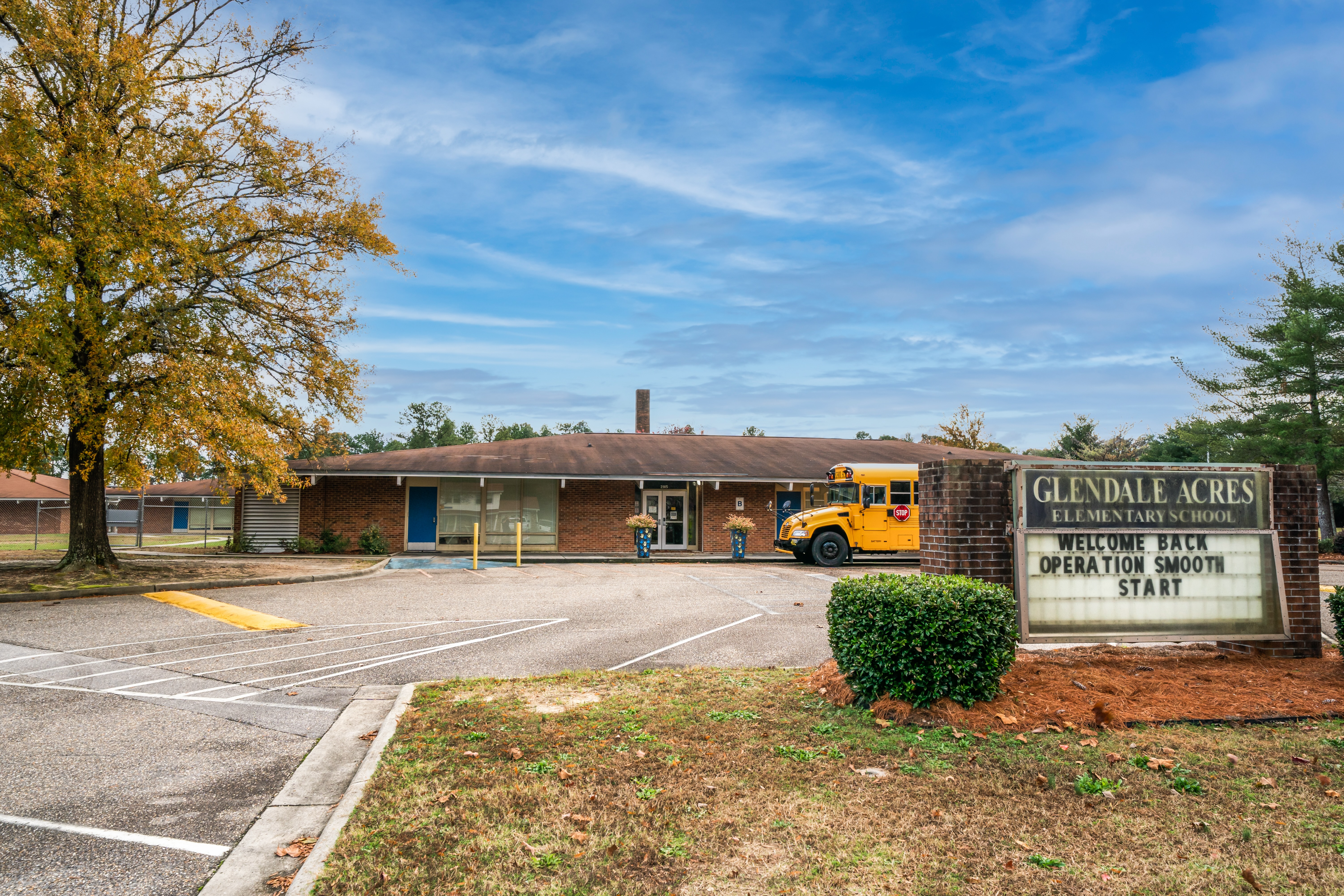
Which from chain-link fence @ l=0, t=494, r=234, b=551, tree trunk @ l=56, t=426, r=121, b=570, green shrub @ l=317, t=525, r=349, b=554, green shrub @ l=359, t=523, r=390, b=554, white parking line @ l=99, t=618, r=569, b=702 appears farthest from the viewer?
chain-link fence @ l=0, t=494, r=234, b=551

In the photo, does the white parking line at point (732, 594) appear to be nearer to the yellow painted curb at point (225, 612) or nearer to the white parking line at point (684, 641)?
the white parking line at point (684, 641)

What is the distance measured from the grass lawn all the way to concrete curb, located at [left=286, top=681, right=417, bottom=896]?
62mm

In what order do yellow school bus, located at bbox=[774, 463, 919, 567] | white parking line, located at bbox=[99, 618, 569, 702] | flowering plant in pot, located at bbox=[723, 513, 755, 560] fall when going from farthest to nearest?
1. flowering plant in pot, located at bbox=[723, 513, 755, 560]
2. yellow school bus, located at bbox=[774, 463, 919, 567]
3. white parking line, located at bbox=[99, 618, 569, 702]

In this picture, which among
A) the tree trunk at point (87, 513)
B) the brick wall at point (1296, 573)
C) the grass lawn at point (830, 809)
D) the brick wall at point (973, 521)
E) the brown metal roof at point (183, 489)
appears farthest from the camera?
the brown metal roof at point (183, 489)

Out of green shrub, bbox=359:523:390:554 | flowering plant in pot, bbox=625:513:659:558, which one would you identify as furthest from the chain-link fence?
flowering plant in pot, bbox=625:513:659:558

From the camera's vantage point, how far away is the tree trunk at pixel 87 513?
16.7 m

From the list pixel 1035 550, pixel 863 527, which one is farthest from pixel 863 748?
pixel 863 527

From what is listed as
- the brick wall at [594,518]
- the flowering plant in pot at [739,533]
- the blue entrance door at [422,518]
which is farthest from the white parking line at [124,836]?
the brick wall at [594,518]

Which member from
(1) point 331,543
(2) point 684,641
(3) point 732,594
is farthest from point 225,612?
(1) point 331,543

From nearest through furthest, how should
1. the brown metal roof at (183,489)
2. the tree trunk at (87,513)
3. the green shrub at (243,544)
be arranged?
the tree trunk at (87,513) < the green shrub at (243,544) < the brown metal roof at (183,489)

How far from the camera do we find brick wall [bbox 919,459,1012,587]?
697 centimetres

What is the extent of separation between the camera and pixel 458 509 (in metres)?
26.9

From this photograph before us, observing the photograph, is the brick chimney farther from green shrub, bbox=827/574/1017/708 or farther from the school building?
green shrub, bbox=827/574/1017/708

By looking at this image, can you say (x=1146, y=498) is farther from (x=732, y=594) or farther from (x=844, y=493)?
(x=844, y=493)
